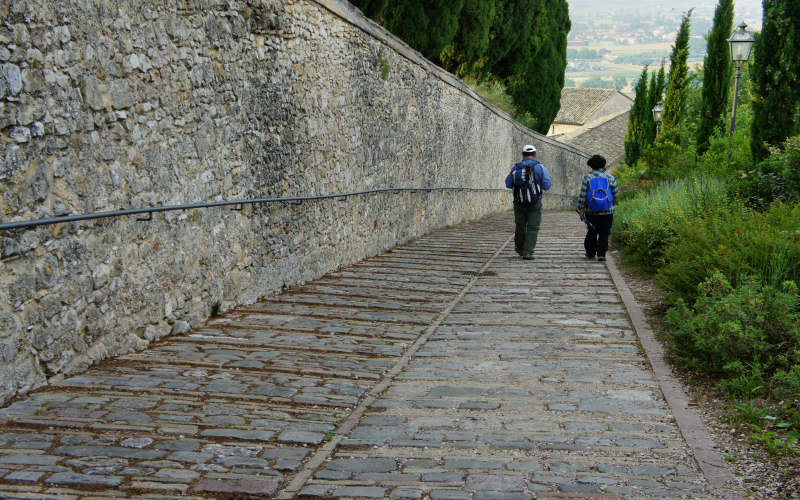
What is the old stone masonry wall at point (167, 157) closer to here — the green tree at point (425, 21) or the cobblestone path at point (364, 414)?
the cobblestone path at point (364, 414)

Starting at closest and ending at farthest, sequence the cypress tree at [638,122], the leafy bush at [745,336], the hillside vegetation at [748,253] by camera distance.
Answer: the hillside vegetation at [748,253] < the leafy bush at [745,336] < the cypress tree at [638,122]

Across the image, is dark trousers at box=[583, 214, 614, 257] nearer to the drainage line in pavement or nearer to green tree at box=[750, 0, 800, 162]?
green tree at box=[750, 0, 800, 162]

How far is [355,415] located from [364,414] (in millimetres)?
58

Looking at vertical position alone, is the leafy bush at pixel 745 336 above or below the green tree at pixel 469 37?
below

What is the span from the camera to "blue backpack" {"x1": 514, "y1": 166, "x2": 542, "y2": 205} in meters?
11.0

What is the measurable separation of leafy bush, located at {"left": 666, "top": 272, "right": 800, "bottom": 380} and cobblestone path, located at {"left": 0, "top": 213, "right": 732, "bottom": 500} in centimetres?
43

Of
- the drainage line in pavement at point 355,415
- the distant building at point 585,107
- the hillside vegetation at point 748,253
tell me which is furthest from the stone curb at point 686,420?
the distant building at point 585,107

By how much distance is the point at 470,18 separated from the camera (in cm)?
2006

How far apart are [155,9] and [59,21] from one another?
3.92 ft

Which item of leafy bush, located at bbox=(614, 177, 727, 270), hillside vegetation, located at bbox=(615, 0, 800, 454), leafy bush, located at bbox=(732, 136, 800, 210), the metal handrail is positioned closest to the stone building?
hillside vegetation, located at bbox=(615, 0, 800, 454)

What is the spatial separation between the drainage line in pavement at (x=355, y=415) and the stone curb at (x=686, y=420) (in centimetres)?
177

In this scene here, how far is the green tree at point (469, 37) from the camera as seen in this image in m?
20.0

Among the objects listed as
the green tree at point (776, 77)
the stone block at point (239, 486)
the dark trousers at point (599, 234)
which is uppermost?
the green tree at point (776, 77)

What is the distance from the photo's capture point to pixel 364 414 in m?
4.62
